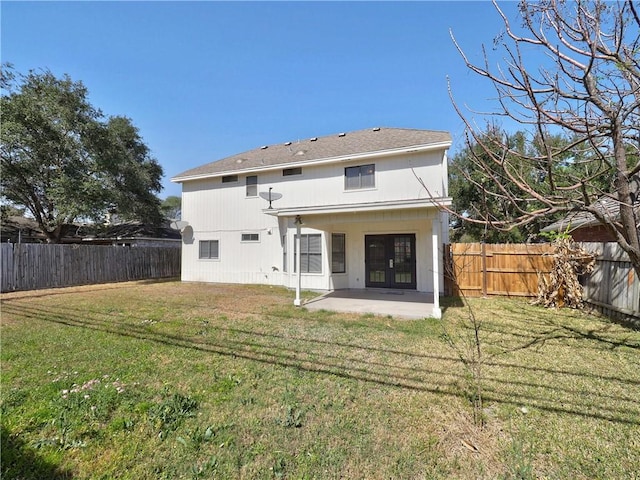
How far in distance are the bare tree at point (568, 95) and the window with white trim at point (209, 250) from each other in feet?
43.2

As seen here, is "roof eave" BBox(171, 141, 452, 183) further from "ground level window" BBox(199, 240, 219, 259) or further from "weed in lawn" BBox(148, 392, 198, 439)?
"weed in lawn" BBox(148, 392, 198, 439)

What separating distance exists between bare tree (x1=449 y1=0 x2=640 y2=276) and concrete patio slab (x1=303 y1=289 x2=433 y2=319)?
185 inches

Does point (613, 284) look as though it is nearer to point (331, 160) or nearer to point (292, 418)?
point (292, 418)

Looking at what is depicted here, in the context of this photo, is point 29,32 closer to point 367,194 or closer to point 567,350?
point 367,194

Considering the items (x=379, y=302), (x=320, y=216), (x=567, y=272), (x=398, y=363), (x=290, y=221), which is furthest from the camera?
(x=290, y=221)

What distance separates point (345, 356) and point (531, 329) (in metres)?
4.27

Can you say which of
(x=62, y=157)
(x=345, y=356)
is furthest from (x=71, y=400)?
(x=62, y=157)

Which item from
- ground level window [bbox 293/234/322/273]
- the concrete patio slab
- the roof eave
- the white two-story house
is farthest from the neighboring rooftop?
ground level window [bbox 293/234/322/273]

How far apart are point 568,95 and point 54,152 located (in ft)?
66.8

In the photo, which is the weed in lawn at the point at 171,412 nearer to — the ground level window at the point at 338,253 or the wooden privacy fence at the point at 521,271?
the wooden privacy fence at the point at 521,271

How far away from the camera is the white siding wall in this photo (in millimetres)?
10906

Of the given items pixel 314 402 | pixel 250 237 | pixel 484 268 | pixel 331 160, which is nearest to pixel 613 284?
pixel 484 268

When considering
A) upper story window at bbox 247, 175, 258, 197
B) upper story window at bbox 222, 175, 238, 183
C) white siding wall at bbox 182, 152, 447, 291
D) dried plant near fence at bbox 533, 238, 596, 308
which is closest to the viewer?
dried plant near fence at bbox 533, 238, 596, 308

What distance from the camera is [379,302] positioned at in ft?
29.8
